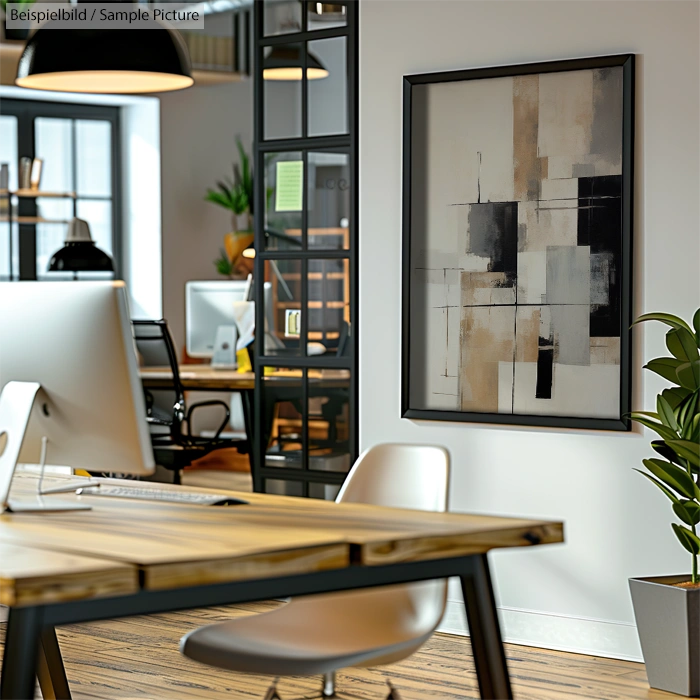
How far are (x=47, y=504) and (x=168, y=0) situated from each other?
7.42 meters

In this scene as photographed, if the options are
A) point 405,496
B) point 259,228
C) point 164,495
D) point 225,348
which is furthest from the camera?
point 225,348

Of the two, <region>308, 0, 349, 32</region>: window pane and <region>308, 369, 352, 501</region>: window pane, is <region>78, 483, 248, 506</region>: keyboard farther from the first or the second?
<region>308, 0, 349, 32</region>: window pane

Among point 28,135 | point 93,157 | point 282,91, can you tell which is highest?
point 28,135

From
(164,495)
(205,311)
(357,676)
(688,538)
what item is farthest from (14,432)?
(205,311)

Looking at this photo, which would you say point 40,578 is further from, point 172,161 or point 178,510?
point 172,161

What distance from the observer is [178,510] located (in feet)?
8.06

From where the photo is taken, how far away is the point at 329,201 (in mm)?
4871

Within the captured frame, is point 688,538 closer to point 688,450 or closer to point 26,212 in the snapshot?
point 688,450

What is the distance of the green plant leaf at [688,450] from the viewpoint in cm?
354

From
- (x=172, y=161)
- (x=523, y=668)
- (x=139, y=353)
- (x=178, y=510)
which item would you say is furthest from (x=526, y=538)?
(x=172, y=161)

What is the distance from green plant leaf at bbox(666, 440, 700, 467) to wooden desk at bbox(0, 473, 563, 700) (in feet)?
4.42

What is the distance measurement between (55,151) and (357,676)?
6.35m

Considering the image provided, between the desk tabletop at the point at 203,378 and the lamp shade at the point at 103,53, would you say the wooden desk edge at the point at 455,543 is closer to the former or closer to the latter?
the lamp shade at the point at 103,53

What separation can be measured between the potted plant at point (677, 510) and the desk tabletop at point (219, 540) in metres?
1.42
